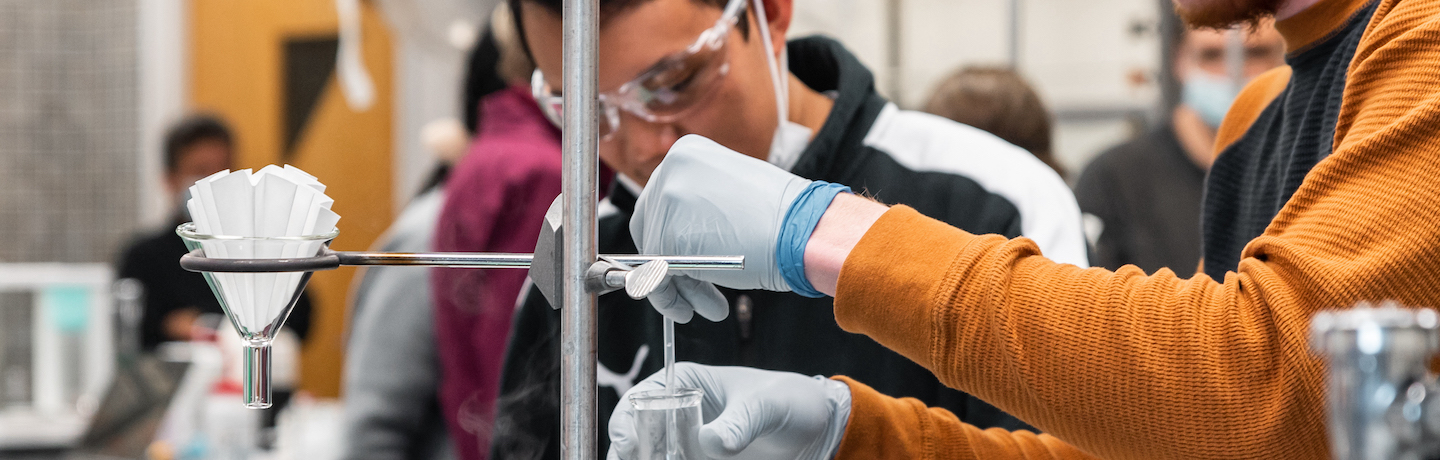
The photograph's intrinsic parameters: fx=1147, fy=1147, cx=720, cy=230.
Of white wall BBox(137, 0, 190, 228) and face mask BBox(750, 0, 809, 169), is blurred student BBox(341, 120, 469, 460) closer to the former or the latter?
face mask BBox(750, 0, 809, 169)

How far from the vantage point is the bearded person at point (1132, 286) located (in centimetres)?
62

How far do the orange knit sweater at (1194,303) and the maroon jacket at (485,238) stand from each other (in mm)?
552

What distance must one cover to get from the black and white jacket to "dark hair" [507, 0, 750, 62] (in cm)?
6

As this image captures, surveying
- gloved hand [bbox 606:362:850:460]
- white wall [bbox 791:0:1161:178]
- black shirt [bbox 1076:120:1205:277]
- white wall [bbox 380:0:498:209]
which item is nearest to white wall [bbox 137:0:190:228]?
white wall [bbox 380:0:498:209]

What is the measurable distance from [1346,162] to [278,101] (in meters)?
3.80

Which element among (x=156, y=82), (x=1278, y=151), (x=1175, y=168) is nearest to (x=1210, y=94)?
(x=1175, y=168)

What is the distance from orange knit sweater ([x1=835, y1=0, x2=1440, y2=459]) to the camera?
0.62 meters

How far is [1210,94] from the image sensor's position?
209 centimetres

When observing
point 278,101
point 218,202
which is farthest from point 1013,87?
point 278,101

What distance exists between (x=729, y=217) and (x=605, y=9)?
195 millimetres

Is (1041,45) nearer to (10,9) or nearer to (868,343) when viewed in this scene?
(868,343)

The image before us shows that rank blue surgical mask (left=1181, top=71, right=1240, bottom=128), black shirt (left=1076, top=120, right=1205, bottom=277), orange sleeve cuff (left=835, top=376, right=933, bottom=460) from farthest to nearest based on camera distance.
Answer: blue surgical mask (left=1181, top=71, right=1240, bottom=128), black shirt (left=1076, top=120, right=1205, bottom=277), orange sleeve cuff (left=835, top=376, right=933, bottom=460)

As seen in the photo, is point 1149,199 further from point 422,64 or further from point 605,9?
point 422,64

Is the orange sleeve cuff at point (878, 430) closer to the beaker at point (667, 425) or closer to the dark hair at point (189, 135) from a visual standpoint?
the beaker at point (667, 425)
